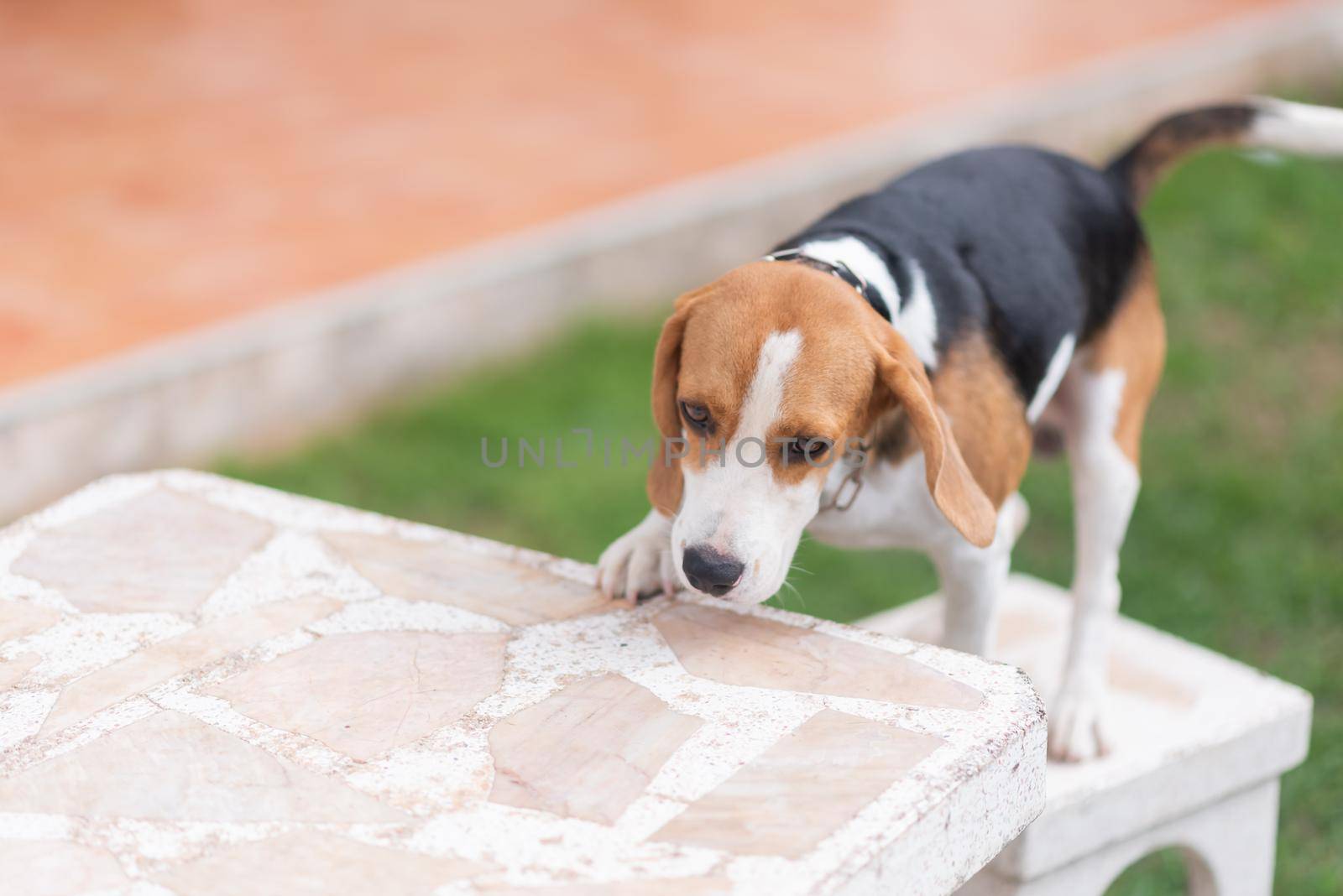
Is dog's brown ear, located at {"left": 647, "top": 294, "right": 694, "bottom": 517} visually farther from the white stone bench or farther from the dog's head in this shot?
the white stone bench

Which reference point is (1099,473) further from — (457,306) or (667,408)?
(457,306)

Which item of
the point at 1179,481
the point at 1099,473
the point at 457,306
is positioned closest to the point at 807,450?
the point at 1099,473

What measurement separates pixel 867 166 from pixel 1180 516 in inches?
81.0

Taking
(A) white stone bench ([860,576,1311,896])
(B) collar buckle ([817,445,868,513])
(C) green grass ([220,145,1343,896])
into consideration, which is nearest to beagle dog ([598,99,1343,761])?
(B) collar buckle ([817,445,868,513])

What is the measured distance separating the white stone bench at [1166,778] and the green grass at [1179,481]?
488 millimetres

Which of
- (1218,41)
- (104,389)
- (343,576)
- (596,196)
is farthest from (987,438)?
(1218,41)

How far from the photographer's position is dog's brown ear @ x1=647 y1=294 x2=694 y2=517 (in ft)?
8.13

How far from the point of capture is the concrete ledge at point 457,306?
477cm

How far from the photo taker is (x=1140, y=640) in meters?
3.62

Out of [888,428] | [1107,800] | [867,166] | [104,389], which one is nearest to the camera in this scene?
[888,428]

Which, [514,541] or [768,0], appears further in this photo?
[768,0]

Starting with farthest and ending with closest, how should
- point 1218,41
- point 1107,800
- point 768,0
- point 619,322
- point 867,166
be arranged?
point 768,0
point 1218,41
point 867,166
point 619,322
point 1107,800

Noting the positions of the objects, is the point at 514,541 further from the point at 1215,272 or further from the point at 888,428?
the point at 1215,272

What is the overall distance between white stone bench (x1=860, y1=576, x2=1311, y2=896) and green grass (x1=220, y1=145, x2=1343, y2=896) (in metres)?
0.49
